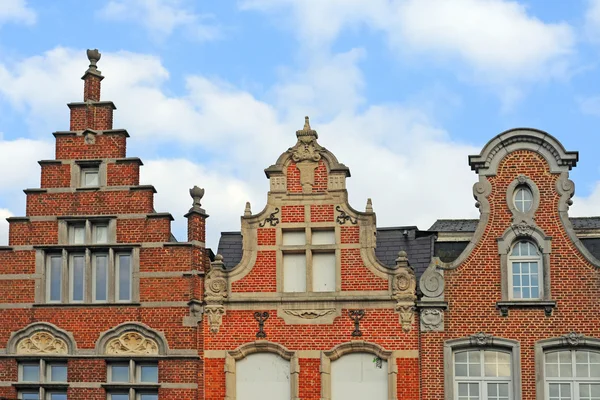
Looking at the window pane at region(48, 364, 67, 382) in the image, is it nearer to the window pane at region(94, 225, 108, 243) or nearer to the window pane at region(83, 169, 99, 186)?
the window pane at region(94, 225, 108, 243)

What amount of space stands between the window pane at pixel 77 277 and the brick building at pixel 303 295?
3 cm

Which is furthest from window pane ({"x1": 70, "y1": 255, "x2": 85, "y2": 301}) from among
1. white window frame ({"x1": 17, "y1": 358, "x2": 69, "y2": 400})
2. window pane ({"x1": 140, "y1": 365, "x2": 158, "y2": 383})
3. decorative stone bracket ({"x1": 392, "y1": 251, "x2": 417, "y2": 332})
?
decorative stone bracket ({"x1": 392, "y1": 251, "x2": 417, "y2": 332})

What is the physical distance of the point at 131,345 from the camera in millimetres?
30609

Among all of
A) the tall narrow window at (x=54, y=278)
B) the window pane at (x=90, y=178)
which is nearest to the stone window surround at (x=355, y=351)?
the tall narrow window at (x=54, y=278)

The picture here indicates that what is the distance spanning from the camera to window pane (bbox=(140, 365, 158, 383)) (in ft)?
100

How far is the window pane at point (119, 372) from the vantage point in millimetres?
A: 30609

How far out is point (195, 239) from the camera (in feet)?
102

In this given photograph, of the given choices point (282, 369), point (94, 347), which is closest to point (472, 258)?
point (282, 369)

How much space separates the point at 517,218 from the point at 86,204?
10.5m

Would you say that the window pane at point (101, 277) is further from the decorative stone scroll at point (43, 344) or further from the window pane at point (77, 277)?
the decorative stone scroll at point (43, 344)

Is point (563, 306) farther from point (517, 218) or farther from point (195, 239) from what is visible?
point (195, 239)

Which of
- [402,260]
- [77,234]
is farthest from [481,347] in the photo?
[77,234]

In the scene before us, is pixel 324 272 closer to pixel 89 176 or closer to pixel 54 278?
pixel 89 176

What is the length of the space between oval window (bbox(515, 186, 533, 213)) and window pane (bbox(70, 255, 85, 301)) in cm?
1059
